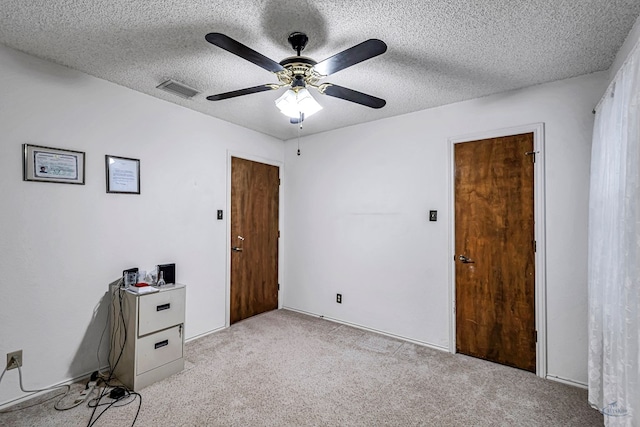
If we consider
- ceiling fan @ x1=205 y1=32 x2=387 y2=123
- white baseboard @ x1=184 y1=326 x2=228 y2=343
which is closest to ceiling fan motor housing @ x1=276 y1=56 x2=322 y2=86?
ceiling fan @ x1=205 y1=32 x2=387 y2=123

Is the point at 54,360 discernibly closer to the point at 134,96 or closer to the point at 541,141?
the point at 134,96

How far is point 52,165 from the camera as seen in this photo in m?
2.28

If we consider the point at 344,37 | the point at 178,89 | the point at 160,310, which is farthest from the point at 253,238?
the point at 344,37

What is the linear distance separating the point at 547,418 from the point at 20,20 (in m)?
4.13

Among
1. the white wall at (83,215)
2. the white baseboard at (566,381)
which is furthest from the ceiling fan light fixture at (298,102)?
the white baseboard at (566,381)

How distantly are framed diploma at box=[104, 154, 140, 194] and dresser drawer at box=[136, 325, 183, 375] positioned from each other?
129 centimetres

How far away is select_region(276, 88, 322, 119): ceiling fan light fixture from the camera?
1954 millimetres

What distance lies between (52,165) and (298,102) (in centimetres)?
195

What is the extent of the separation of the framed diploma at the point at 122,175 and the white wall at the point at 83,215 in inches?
2.2

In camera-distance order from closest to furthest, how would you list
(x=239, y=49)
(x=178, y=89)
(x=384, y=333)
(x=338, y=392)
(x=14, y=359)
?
1. (x=239, y=49)
2. (x=14, y=359)
3. (x=338, y=392)
4. (x=178, y=89)
5. (x=384, y=333)

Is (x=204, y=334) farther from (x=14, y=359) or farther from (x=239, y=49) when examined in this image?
(x=239, y=49)

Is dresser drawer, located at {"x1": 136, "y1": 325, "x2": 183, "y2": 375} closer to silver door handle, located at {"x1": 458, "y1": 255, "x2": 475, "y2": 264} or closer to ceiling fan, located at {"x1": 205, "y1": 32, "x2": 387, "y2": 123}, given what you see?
ceiling fan, located at {"x1": 205, "y1": 32, "x2": 387, "y2": 123}

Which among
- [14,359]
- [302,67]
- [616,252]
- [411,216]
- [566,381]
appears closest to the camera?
[616,252]

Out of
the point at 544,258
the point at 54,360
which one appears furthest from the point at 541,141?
the point at 54,360
